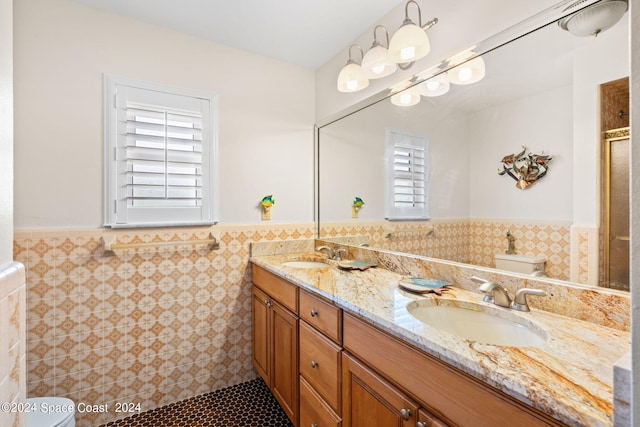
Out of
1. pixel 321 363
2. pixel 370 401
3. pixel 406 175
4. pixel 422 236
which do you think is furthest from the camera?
pixel 406 175

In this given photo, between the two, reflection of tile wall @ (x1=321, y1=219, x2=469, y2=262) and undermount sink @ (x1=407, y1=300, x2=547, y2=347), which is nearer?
undermount sink @ (x1=407, y1=300, x2=547, y2=347)

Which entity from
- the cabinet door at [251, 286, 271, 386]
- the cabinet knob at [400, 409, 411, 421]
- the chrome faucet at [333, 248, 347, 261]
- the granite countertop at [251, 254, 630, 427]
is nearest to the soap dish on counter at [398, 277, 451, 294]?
the granite countertop at [251, 254, 630, 427]

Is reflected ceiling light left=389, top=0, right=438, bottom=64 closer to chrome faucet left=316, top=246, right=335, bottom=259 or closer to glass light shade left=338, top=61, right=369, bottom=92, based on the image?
glass light shade left=338, top=61, right=369, bottom=92

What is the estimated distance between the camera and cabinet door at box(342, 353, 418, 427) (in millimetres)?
916

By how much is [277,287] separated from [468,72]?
1504 millimetres

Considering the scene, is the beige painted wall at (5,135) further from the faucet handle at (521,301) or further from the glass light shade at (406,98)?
the glass light shade at (406,98)

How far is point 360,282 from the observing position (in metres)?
1.50

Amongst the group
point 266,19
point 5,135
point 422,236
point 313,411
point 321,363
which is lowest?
point 313,411

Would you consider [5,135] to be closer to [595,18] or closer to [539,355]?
[539,355]

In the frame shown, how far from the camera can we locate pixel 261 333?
2.02m

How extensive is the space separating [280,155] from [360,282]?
1278 mm

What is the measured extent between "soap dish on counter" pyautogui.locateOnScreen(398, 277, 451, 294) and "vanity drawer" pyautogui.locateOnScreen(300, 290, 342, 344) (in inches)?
13.2

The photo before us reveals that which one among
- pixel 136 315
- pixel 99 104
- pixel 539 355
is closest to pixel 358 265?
pixel 539 355

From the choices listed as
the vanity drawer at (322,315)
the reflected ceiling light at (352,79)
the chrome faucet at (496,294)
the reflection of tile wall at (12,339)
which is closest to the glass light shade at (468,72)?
the reflected ceiling light at (352,79)
